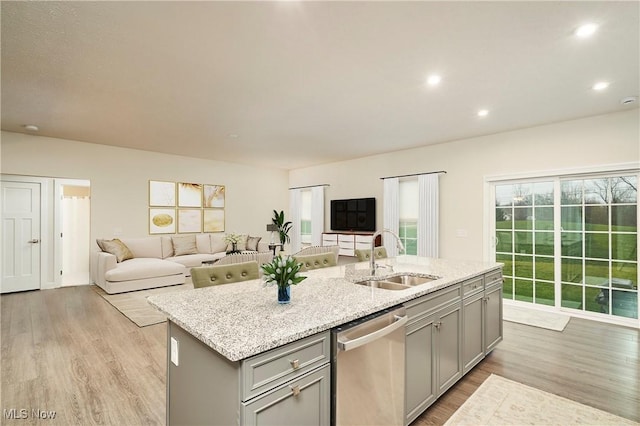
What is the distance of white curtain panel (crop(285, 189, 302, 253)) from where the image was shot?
355 inches

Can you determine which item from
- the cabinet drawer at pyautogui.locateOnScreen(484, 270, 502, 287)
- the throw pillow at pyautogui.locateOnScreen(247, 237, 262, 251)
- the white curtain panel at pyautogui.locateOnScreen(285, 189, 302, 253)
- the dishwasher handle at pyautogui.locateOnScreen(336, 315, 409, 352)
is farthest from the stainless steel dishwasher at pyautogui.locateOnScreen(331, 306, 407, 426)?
the white curtain panel at pyautogui.locateOnScreen(285, 189, 302, 253)

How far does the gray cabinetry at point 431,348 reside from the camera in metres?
Answer: 2.06

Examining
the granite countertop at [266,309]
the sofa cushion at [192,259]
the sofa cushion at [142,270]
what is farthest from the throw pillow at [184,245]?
the granite countertop at [266,309]

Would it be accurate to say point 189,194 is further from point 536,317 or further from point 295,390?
point 536,317

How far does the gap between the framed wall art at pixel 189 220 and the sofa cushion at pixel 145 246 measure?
0.69m

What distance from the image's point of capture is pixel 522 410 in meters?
2.29

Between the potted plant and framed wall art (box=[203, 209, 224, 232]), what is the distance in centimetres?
152

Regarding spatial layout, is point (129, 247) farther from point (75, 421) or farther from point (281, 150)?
point (75, 421)

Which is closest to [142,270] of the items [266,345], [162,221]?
[162,221]

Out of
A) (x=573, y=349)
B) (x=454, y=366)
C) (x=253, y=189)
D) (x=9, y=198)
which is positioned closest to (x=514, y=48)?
(x=454, y=366)

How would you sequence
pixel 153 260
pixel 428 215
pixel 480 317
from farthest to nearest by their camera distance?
pixel 153 260, pixel 428 215, pixel 480 317

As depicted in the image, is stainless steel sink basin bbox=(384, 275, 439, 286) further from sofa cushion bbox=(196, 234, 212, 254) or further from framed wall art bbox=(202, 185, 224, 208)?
framed wall art bbox=(202, 185, 224, 208)

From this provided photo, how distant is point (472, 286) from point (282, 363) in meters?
2.12

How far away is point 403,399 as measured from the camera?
6.36 ft
